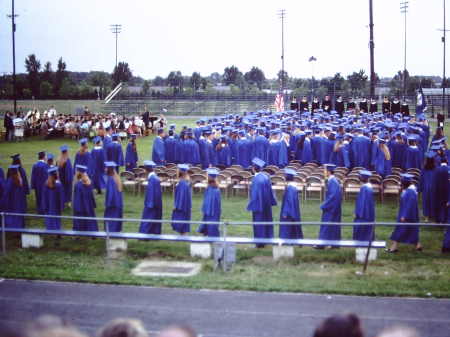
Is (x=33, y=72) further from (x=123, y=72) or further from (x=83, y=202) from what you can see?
(x=83, y=202)

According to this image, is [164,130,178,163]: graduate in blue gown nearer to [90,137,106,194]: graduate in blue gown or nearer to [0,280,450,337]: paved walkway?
[90,137,106,194]: graduate in blue gown

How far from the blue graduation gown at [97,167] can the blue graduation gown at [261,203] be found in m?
7.63

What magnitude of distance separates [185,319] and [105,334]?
→ 5776mm

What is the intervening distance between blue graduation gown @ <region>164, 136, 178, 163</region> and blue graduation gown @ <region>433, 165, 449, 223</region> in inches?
416

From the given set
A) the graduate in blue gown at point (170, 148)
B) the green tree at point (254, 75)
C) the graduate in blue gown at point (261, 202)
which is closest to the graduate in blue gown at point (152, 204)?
the graduate in blue gown at point (261, 202)

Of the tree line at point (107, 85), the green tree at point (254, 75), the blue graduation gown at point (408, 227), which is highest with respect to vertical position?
the green tree at point (254, 75)

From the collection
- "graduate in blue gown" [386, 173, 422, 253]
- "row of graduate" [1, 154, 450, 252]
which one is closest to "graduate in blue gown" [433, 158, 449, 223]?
"row of graduate" [1, 154, 450, 252]

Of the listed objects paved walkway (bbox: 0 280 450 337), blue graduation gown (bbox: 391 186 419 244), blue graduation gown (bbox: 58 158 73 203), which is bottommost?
paved walkway (bbox: 0 280 450 337)

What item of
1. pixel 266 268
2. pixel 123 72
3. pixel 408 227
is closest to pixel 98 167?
pixel 266 268

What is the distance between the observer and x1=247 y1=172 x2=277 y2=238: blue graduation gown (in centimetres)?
1337

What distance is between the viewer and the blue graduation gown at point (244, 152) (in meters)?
22.3

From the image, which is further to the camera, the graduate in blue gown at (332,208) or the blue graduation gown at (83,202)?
the blue graduation gown at (83,202)

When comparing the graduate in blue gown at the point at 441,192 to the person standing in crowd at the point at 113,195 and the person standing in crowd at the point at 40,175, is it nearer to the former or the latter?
the person standing in crowd at the point at 113,195

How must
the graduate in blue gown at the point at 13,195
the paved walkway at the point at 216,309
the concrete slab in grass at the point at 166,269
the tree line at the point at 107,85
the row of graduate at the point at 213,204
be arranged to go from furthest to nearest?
the tree line at the point at 107,85 → the graduate in blue gown at the point at 13,195 → the row of graduate at the point at 213,204 → the concrete slab in grass at the point at 166,269 → the paved walkway at the point at 216,309
